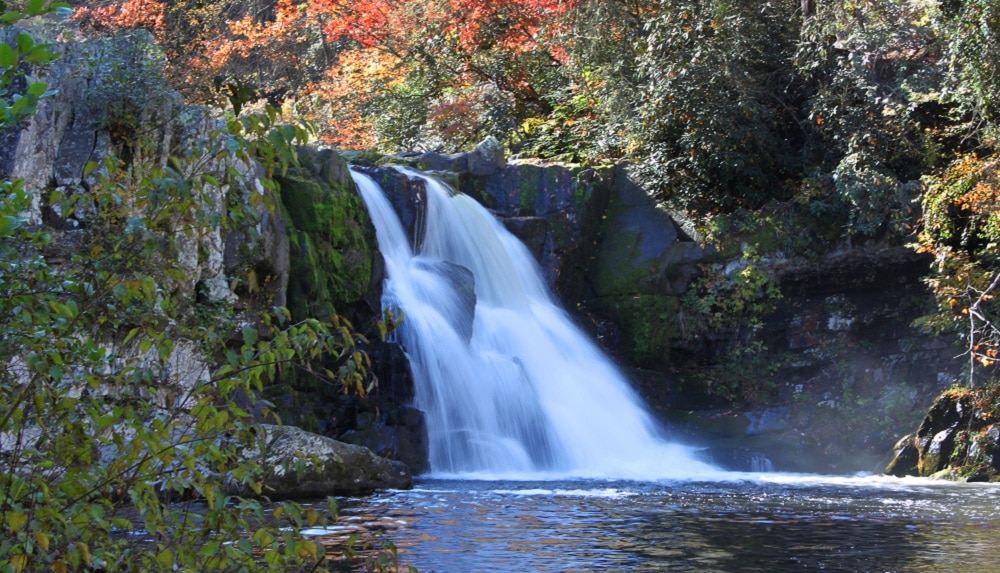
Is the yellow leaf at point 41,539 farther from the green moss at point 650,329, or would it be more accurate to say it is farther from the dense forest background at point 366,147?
the green moss at point 650,329

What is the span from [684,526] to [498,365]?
6511 millimetres

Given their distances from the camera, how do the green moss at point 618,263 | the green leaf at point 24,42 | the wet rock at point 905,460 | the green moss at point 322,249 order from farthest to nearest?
the green moss at point 618,263 → the wet rock at point 905,460 → the green moss at point 322,249 → the green leaf at point 24,42

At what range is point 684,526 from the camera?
8867mm

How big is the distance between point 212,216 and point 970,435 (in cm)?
1302

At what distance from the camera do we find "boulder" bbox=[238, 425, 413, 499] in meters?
10.1

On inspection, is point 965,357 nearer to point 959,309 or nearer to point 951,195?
point 959,309

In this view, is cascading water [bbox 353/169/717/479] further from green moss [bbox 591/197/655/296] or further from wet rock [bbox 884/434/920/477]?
wet rock [bbox 884/434/920/477]

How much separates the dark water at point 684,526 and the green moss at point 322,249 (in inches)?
138

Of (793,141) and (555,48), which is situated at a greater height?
(555,48)

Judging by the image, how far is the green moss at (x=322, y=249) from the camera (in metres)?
13.9

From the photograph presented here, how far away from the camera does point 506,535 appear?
8320 mm

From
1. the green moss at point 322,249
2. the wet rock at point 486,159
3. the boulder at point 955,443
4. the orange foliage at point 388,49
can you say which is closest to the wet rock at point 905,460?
the boulder at point 955,443

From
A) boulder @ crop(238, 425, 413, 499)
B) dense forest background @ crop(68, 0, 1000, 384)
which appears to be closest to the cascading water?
boulder @ crop(238, 425, 413, 499)

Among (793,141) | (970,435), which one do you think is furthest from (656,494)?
(793,141)
